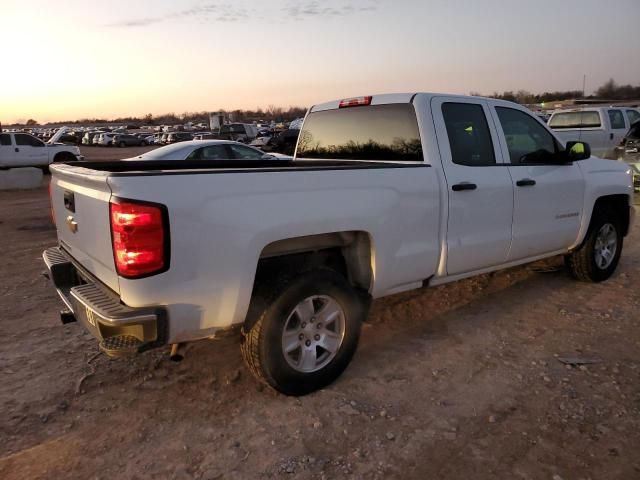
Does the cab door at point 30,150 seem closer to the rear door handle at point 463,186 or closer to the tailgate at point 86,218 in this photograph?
the tailgate at point 86,218

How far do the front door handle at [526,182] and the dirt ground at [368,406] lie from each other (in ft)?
4.04

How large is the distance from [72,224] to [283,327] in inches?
58.8

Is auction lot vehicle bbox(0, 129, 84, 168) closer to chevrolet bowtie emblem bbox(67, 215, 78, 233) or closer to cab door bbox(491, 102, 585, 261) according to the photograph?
chevrolet bowtie emblem bbox(67, 215, 78, 233)

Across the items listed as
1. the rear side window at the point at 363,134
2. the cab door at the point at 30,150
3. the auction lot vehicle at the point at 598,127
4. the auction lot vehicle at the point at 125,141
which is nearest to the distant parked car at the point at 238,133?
the cab door at the point at 30,150

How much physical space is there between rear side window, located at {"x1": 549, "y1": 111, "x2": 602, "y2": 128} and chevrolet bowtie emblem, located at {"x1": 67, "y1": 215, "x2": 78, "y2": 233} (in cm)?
1460

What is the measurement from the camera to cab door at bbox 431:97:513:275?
12.5 feet

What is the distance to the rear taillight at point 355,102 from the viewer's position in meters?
4.29

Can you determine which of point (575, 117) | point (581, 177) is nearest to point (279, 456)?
point (581, 177)

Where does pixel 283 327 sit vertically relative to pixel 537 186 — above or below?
below

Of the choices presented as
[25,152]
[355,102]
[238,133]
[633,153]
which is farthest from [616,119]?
[238,133]

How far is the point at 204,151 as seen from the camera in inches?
405

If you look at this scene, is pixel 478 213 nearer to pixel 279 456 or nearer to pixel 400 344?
pixel 400 344

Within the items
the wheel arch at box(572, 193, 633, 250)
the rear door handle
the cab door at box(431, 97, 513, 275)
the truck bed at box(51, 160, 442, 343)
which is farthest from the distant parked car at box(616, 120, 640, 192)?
the truck bed at box(51, 160, 442, 343)

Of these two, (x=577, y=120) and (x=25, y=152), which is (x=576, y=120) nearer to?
(x=577, y=120)
